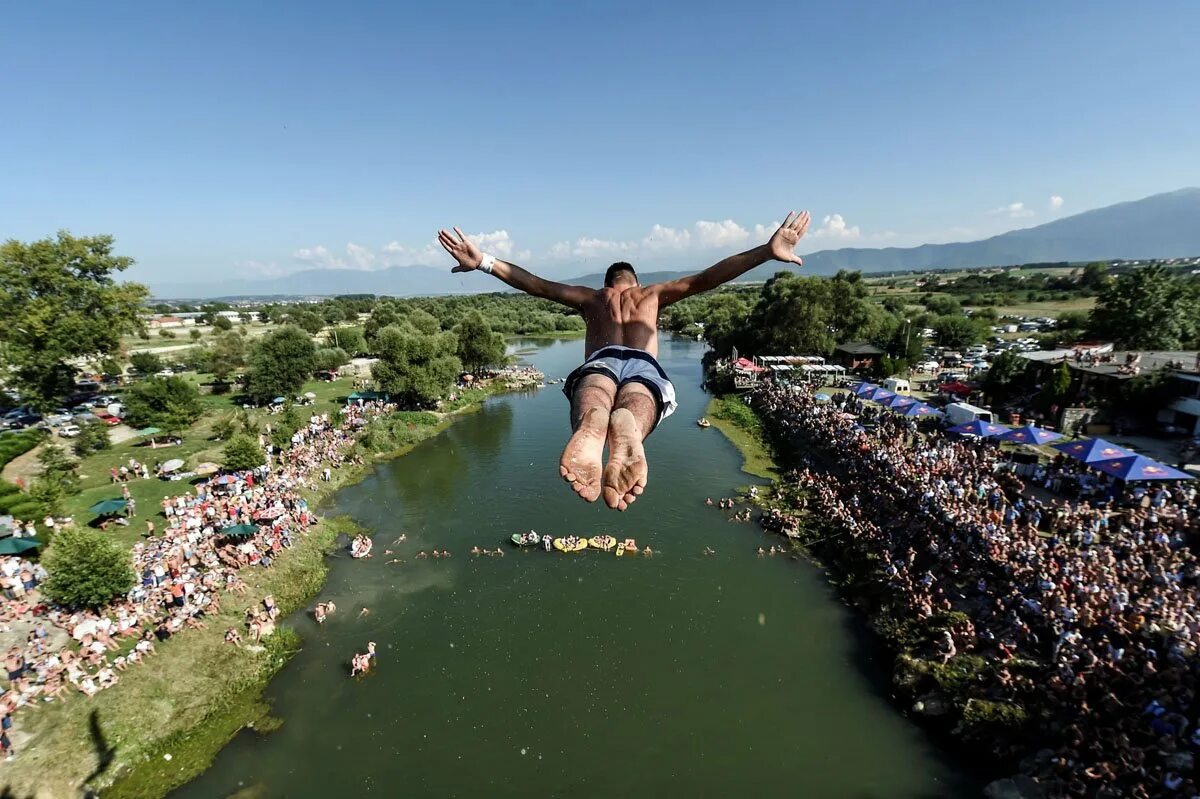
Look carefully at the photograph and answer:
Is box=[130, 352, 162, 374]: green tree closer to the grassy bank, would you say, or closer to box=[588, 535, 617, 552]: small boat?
the grassy bank

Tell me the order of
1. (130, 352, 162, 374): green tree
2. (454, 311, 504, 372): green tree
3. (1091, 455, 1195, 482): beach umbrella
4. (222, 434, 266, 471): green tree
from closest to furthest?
(1091, 455, 1195, 482): beach umbrella < (222, 434, 266, 471): green tree < (130, 352, 162, 374): green tree < (454, 311, 504, 372): green tree

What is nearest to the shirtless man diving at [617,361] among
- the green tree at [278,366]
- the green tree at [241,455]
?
the green tree at [241,455]

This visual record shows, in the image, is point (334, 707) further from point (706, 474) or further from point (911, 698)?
point (706, 474)

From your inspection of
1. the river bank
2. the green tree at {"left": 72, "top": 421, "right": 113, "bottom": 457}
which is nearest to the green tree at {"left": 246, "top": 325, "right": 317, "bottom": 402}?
the green tree at {"left": 72, "top": 421, "right": 113, "bottom": 457}

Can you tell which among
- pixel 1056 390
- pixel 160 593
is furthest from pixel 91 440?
pixel 1056 390

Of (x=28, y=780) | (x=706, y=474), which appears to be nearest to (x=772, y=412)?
(x=706, y=474)

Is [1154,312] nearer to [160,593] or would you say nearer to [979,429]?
[979,429]
